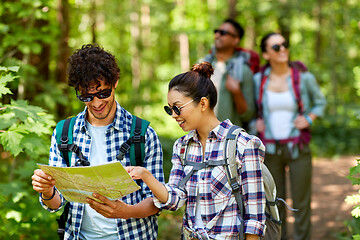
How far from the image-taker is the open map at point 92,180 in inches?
85.8

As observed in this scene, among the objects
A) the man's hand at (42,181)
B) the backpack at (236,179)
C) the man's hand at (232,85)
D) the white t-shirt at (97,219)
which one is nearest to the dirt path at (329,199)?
the man's hand at (232,85)

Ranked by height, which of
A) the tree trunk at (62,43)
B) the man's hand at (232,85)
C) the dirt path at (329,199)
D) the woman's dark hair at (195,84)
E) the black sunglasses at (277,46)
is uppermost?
the tree trunk at (62,43)

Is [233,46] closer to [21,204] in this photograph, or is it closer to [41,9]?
[41,9]

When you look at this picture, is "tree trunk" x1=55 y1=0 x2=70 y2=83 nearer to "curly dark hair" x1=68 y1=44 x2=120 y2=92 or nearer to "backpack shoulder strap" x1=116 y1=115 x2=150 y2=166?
"curly dark hair" x1=68 y1=44 x2=120 y2=92

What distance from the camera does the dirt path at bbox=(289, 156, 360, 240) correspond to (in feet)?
21.8

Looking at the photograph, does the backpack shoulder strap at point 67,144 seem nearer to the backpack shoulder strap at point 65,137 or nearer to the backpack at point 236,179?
the backpack shoulder strap at point 65,137

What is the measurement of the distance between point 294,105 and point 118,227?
3.07m

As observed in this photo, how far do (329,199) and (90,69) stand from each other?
7.64 metres

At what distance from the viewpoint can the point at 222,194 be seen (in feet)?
8.55

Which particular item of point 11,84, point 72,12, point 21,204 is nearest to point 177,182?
point 21,204

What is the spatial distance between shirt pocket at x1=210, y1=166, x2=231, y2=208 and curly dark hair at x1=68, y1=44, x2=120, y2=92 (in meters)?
0.89

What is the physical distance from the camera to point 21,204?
447 centimetres

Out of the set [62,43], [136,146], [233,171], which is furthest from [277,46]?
[62,43]

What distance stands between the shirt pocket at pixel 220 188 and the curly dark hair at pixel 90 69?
34.9 inches
